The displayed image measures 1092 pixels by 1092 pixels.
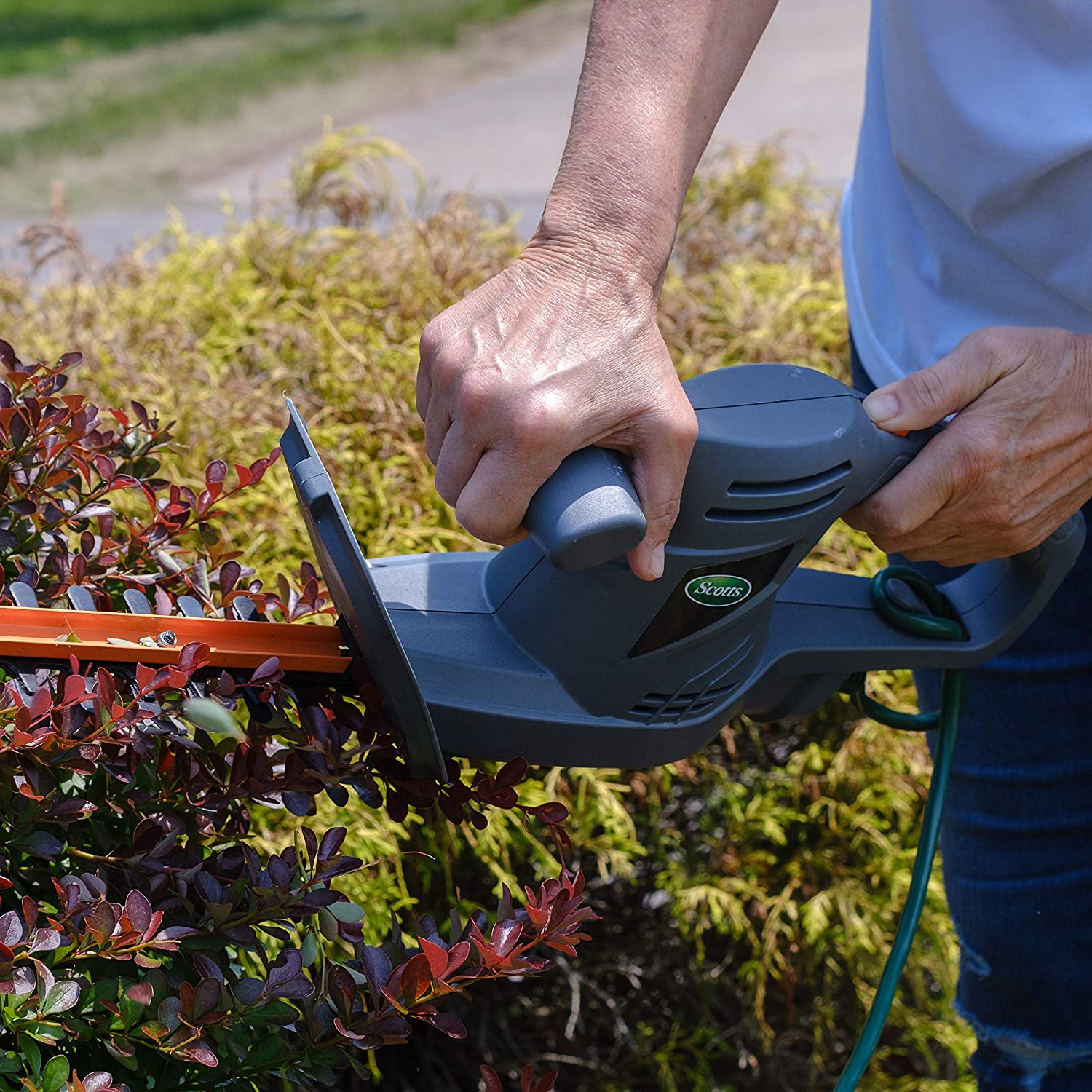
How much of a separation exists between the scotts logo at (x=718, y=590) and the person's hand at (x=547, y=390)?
Result: 91 millimetres

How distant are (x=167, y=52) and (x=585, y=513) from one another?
35.5 ft

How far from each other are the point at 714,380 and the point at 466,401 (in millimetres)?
311

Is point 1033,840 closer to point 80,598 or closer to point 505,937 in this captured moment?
point 505,937

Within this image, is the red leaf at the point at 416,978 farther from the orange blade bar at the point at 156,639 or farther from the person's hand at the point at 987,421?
the person's hand at the point at 987,421

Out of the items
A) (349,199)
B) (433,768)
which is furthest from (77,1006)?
(349,199)

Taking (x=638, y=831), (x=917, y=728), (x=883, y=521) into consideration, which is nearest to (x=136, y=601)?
(x=883, y=521)

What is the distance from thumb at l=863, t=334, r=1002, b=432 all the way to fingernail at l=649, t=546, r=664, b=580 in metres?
0.30

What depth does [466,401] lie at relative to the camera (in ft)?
3.07

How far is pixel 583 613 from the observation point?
43.4 inches

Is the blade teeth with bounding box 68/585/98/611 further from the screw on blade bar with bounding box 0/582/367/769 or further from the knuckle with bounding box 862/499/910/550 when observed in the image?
the knuckle with bounding box 862/499/910/550

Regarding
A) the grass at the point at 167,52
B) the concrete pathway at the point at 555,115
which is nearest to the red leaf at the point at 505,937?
the concrete pathway at the point at 555,115

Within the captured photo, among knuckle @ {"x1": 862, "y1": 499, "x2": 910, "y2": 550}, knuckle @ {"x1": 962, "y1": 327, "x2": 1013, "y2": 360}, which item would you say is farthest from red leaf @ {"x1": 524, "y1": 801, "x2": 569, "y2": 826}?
knuckle @ {"x1": 962, "y1": 327, "x2": 1013, "y2": 360}

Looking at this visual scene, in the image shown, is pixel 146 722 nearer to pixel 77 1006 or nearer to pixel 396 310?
pixel 77 1006

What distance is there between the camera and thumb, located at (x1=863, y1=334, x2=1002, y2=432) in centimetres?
120
